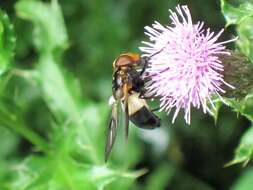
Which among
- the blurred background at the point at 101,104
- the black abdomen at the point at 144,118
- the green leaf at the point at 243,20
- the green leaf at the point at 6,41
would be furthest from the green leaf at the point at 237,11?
the blurred background at the point at 101,104

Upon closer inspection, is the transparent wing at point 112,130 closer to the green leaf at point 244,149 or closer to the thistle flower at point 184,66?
the thistle flower at point 184,66

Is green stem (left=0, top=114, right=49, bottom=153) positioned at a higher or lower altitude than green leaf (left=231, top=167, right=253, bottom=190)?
higher

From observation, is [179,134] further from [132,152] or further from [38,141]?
[38,141]

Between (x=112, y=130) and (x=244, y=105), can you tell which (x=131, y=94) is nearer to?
(x=112, y=130)

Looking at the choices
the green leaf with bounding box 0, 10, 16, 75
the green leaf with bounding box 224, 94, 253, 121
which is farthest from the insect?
the green leaf with bounding box 0, 10, 16, 75

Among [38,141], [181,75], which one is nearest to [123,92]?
[181,75]

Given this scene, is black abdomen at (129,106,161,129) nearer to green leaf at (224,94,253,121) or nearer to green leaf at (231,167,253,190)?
green leaf at (224,94,253,121)

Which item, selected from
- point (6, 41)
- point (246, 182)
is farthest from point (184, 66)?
point (246, 182)
